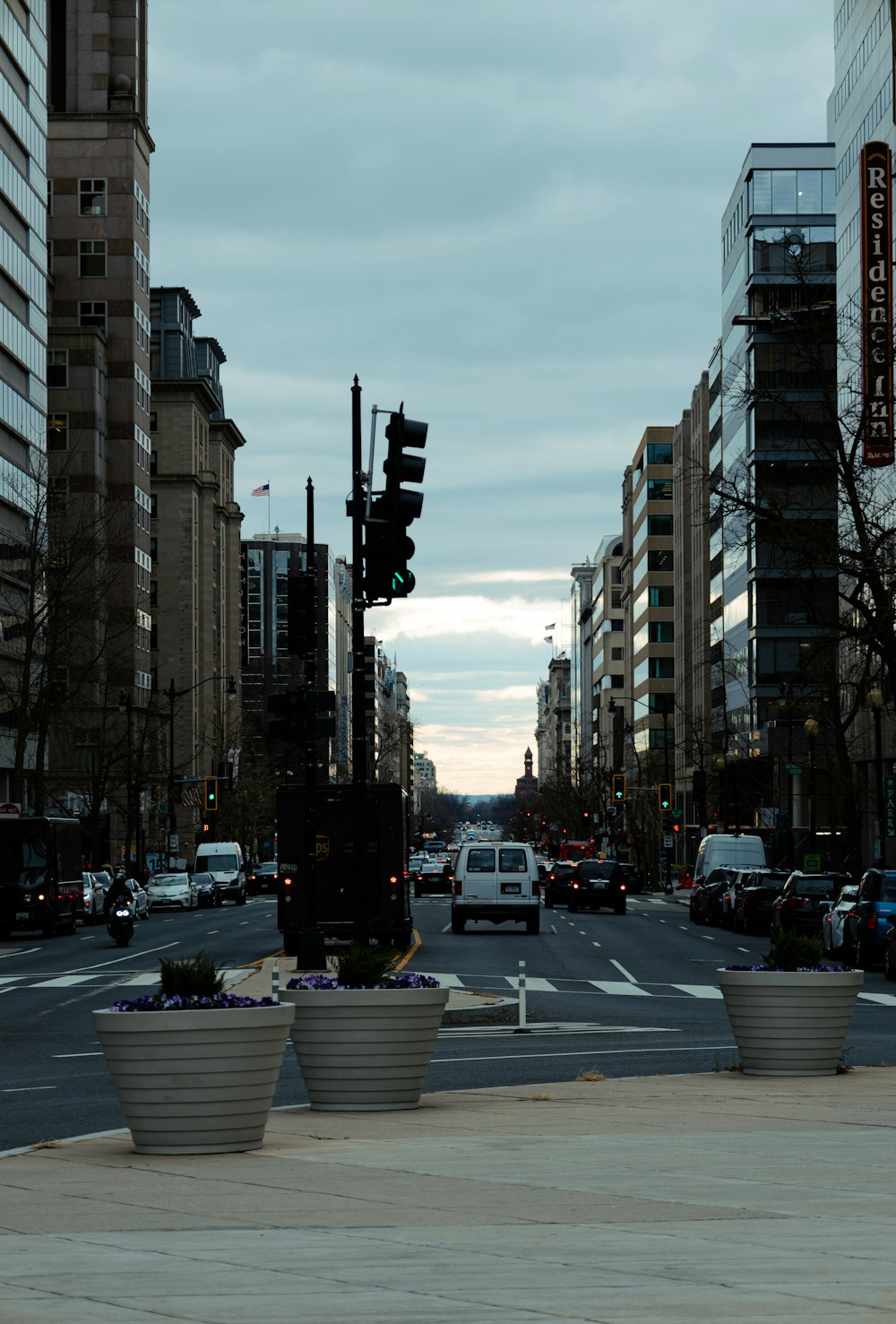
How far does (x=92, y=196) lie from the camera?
11725 centimetres

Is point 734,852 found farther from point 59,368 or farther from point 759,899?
point 59,368

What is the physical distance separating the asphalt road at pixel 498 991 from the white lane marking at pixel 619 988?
34 millimetres

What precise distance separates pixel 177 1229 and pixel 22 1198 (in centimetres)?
153

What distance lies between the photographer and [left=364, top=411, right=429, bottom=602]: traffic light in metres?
19.8

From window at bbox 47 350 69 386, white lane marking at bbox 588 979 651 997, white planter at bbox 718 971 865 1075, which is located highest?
window at bbox 47 350 69 386

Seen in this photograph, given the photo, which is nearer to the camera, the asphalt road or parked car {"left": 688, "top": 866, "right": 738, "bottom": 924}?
the asphalt road

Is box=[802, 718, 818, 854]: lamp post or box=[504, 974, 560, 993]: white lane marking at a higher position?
box=[802, 718, 818, 854]: lamp post

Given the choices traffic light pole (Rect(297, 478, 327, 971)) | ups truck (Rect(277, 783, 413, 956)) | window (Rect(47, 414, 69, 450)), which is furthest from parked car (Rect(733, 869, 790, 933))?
window (Rect(47, 414, 69, 450))

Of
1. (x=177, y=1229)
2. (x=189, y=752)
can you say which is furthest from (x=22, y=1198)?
(x=189, y=752)

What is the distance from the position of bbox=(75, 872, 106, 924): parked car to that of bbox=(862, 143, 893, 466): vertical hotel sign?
27087mm

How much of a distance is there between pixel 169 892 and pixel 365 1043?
66.1 m

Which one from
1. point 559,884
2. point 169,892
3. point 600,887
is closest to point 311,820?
point 600,887

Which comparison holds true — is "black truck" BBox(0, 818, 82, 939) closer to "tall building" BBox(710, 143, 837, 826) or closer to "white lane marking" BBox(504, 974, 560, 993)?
"white lane marking" BBox(504, 974, 560, 993)

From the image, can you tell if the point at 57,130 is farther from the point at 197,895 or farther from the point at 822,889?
the point at 822,889
